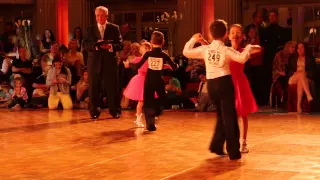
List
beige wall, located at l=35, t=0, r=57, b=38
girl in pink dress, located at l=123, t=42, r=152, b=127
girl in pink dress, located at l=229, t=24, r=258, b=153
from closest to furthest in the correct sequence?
1. girl in pink dress, located at l=229, t=24, r=258, b=153
2. girl in pink dress, located at l=123, t=42, r=152, b=127
3. beige wall, located at l=35, t=0, r=57, b=38

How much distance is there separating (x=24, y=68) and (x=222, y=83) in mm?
9511

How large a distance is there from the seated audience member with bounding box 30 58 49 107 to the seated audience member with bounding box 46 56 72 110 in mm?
332

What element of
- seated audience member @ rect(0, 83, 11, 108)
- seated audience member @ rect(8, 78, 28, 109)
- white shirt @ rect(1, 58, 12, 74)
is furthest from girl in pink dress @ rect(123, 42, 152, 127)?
white shirt @ rect(1, 58, 12, 74)

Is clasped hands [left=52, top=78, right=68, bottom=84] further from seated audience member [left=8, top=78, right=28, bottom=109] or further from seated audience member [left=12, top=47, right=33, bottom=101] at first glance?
seated audience member [left=12, top=47, right=33, bottom=101]

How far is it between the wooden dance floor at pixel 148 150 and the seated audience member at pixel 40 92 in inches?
133

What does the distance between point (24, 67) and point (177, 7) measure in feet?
13.3

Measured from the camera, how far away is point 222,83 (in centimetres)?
748

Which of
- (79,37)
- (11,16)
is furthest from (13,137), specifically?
(11,16)

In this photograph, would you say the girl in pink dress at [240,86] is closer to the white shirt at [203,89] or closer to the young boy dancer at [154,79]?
the young boy dancer at [154,79]

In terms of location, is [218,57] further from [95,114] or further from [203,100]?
[203,100]

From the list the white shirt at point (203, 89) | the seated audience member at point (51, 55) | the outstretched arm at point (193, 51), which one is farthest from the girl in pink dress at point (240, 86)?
the seated audience member at point (51, 55)

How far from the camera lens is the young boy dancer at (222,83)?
7422 millimetres

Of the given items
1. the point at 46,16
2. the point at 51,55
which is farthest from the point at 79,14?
the point at 51,55

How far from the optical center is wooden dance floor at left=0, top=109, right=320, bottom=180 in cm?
664
